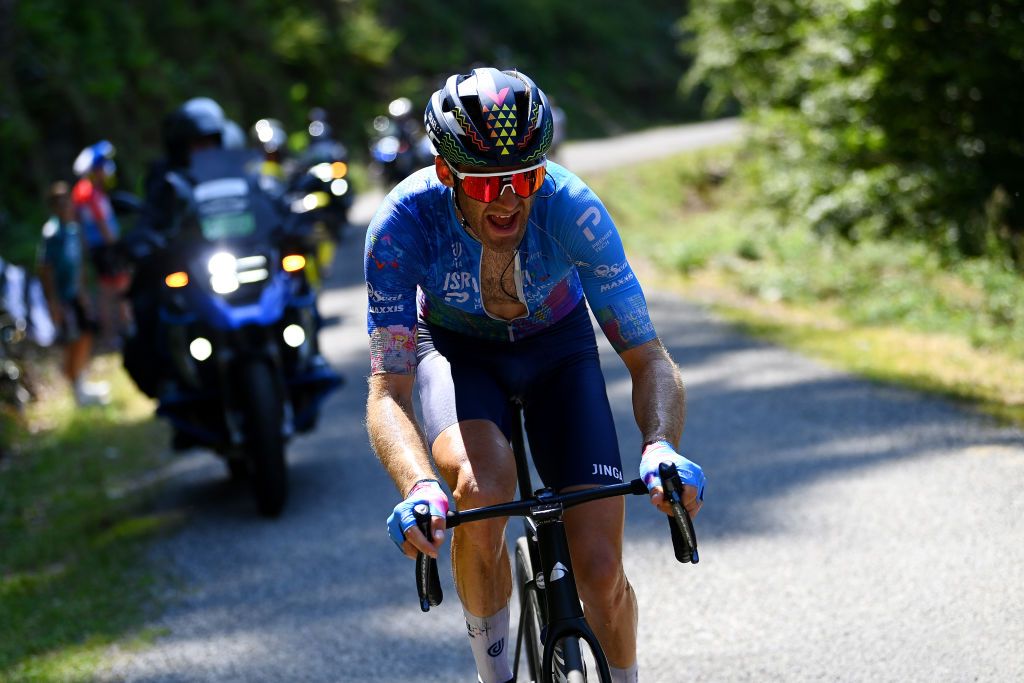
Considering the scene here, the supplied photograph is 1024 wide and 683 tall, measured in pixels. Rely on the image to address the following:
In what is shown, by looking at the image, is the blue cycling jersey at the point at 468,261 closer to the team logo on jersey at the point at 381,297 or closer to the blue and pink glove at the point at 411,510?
the team logo on jersey at the point at 381,297

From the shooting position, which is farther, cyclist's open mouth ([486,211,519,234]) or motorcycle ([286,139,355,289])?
motorcycle ([286,139,355,289])

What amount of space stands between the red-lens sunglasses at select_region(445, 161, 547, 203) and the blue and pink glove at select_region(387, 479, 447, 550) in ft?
2.66

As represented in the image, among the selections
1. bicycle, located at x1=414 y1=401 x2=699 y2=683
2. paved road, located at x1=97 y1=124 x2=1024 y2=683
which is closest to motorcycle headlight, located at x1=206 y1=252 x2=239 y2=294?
paved road, located at x1=97 y1=124 x2=1024 y2=683

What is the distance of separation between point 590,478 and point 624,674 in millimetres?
572

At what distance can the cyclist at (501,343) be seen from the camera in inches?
133

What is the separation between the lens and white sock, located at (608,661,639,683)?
355cm

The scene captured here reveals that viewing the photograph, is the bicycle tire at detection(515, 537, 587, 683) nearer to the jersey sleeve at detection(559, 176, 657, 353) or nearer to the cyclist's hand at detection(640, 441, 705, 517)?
the cyclist's hand at detection(640, 441, 705, 517)

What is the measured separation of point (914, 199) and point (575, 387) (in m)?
9.98

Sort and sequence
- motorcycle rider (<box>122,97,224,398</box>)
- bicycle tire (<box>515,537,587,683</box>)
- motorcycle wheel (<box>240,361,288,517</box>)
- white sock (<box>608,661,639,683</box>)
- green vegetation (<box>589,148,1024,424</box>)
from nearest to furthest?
1. bicycle tire (<box>515,537,587,683</box>)
2. white sock (<box>608,661,639,683</box>)
3. motorcycle wheel (<box>240,361,288,517</box>)
4. motorcycle rider (<box>122,97,224,398</box>)
5. green vegetation (<box>589,148,1024,424</box>)

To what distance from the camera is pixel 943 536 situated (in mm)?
5492

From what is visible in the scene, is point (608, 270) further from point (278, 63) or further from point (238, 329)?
point (278, 63)

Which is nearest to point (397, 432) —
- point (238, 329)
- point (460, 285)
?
point (460, 285)

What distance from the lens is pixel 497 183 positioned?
3.34m

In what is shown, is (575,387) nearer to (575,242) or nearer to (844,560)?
(575,242)
